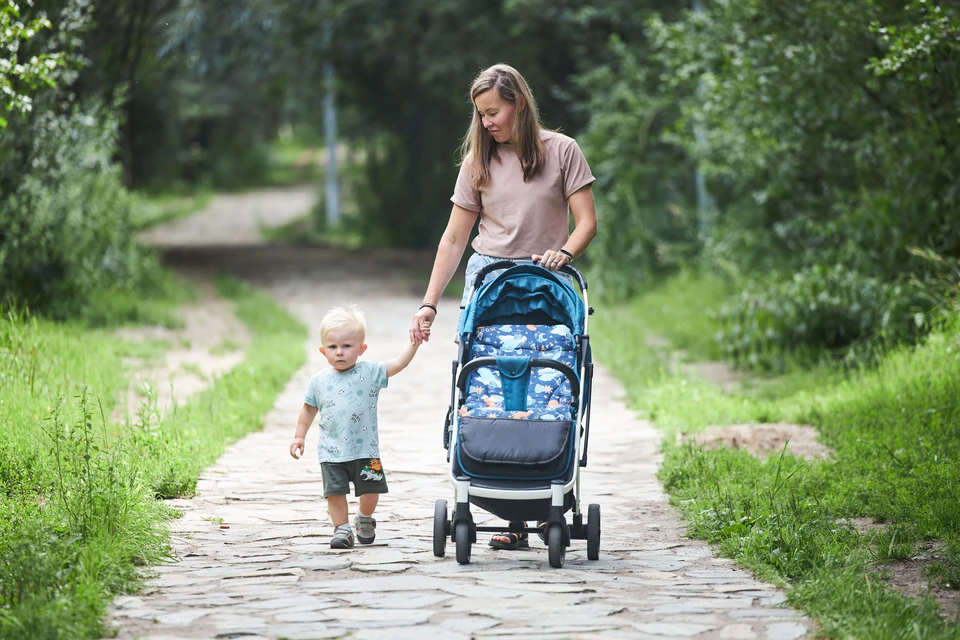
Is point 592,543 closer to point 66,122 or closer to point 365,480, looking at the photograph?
point 365,480

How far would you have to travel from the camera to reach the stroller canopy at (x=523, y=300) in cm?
522

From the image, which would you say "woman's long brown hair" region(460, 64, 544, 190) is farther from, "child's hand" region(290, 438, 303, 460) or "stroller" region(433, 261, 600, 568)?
"child's hand" region(290, 438, 303, 460)

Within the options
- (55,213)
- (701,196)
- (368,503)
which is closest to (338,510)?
(368,503)

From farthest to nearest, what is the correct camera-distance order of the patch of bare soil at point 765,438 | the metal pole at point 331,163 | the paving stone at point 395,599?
1. the metal pole at point 331,163
2. the patch of bare soil at point 765,438
3. the paving stone at point 395,599

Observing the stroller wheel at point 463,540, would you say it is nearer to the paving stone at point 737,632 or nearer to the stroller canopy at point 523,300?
the stroller canopy at point 523,300

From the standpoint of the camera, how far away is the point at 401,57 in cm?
2200

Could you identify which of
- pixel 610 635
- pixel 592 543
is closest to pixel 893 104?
pixel 592 543

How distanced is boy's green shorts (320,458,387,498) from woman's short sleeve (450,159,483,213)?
125 centimetres

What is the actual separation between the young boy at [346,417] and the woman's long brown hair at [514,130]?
0.81 metres

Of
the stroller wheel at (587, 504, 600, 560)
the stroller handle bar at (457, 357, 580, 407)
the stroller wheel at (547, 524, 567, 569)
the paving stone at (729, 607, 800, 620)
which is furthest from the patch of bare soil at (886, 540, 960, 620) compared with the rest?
the stroller handle bar at (457, 357, 580, 407)

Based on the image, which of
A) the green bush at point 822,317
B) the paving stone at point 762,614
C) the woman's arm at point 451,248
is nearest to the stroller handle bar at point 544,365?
the woman's arm at point 451,248

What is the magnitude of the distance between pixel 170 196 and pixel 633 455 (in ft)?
119

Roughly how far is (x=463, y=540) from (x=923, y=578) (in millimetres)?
1890

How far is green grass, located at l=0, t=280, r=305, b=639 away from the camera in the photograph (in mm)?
4223
